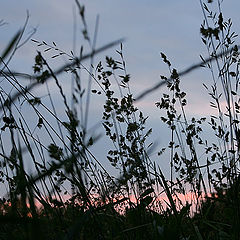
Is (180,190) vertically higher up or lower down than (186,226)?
higher up

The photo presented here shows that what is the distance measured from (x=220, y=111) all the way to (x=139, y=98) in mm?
1823

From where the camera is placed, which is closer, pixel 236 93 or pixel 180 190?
pixel 236 93

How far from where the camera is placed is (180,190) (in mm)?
3883

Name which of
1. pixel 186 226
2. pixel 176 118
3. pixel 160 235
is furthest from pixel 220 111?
pixel 160 235

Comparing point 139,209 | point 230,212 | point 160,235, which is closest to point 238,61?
point 230,212

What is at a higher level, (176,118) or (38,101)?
(176,118)

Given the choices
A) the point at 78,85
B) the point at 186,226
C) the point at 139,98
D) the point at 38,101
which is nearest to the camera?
the point at 78,85

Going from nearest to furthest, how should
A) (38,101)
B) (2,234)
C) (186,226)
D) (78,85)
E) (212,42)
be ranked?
(78,85) < (2,234) < (38,101) < (186,226) < (212,42)

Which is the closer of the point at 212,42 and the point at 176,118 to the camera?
the point at 212,42

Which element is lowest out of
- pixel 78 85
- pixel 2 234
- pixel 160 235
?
pixel 160 235

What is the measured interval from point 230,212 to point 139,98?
Answer: 3.69ft

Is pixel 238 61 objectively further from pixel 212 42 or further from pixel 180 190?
pixel 180 190

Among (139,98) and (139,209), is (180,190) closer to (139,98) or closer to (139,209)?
(139,209)

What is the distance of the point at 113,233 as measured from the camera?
1961 millimetres
